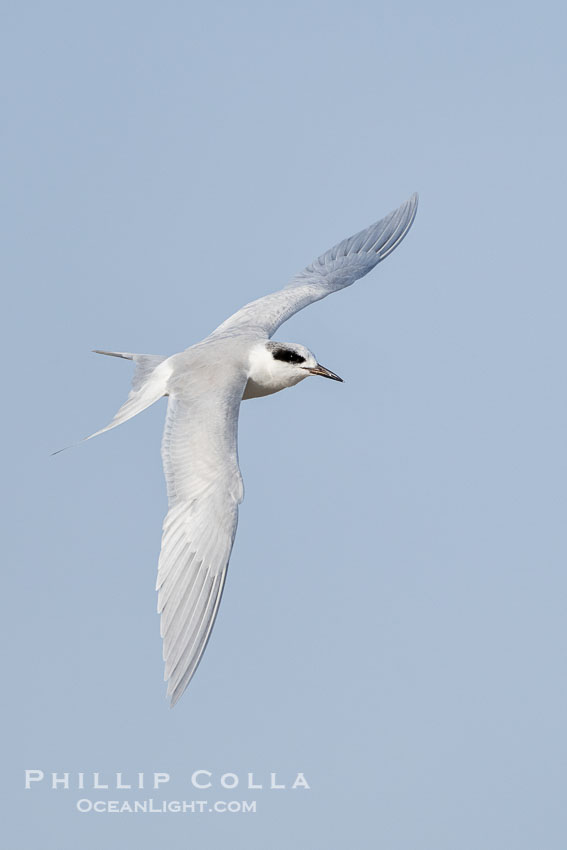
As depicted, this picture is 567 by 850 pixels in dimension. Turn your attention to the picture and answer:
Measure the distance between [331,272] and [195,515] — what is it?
6.65 meters

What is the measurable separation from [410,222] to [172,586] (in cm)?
847

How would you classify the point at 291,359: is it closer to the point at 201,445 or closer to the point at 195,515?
the point at 201,445

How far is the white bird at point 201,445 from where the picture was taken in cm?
1027

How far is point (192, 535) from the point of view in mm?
10766

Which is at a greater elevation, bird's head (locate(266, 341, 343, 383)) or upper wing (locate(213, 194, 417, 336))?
upper wing (locate(213, 194, 417, 336))

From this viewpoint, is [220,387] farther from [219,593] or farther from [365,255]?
[365,255]

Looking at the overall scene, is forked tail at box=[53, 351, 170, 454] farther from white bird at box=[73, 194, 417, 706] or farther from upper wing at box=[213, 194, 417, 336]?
upper wing at box=[213, 194, 417, 336]

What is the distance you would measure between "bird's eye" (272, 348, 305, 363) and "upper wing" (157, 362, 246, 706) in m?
0.99

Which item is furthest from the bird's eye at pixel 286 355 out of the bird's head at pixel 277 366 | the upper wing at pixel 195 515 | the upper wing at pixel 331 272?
the upper wing at pixel 331 272

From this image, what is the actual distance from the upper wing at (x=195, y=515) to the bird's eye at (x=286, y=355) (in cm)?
99

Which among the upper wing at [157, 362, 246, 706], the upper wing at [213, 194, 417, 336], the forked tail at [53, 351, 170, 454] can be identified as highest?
the upper wing at [213, 194, 417, 336]

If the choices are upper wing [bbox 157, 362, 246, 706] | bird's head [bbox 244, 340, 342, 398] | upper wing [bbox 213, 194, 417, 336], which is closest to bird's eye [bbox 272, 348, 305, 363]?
bird's head [bbox 244, 340, 342, 398]

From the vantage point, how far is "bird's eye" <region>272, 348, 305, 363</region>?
12.9 metres

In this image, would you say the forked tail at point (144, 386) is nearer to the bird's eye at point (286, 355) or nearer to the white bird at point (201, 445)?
the white bird at point (201, 445)
